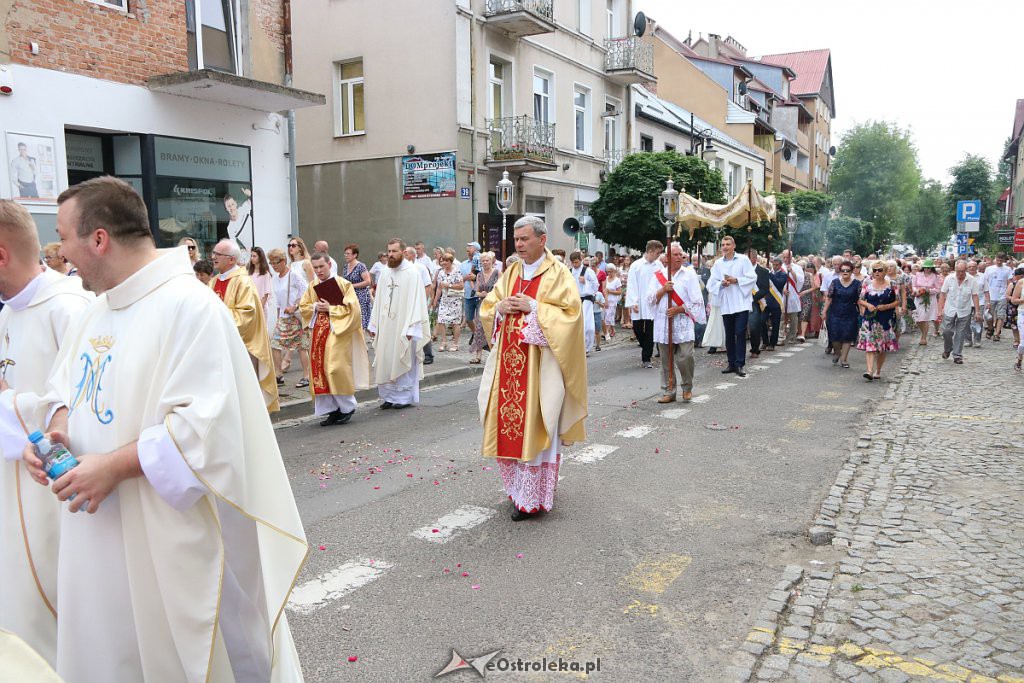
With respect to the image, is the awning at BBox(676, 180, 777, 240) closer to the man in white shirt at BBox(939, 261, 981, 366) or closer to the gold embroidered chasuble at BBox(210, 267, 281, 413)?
the man in white shirt at BBox(939, 261, 981, 366)

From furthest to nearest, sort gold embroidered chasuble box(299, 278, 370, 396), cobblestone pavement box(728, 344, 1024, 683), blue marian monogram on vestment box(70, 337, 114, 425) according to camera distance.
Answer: gold embroidered chasuble box(299, 278, 370, 396) < cobblestone pavement box(728, 344, 1024, 683) < blue marian monogram on vestment box(70, 337, 114, 425)

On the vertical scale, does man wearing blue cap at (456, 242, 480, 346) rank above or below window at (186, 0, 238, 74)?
below

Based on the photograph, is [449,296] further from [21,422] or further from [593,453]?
[21,422]

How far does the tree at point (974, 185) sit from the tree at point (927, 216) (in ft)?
16.1

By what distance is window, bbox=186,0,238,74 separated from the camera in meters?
13.1

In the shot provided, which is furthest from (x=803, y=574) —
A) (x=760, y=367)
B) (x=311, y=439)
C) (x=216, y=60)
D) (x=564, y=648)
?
(x=216, y=60)

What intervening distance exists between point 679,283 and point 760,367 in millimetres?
3645

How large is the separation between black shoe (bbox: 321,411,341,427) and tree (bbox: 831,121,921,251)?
62103 mm

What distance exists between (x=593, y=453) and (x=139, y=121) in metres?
9.17

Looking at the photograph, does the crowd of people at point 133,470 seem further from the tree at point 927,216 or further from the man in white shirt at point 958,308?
the tree at point 927,216

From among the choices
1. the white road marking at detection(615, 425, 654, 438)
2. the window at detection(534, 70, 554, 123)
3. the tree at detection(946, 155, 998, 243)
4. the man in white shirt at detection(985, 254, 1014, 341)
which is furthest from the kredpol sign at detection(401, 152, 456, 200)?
the tree at detection(946, 155, 998, 243)

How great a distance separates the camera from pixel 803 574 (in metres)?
4.56

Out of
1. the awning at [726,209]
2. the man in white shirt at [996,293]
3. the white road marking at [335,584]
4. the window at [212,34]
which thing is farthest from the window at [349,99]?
the white road marking at [335,584]

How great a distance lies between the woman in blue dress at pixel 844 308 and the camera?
13.0 meters
